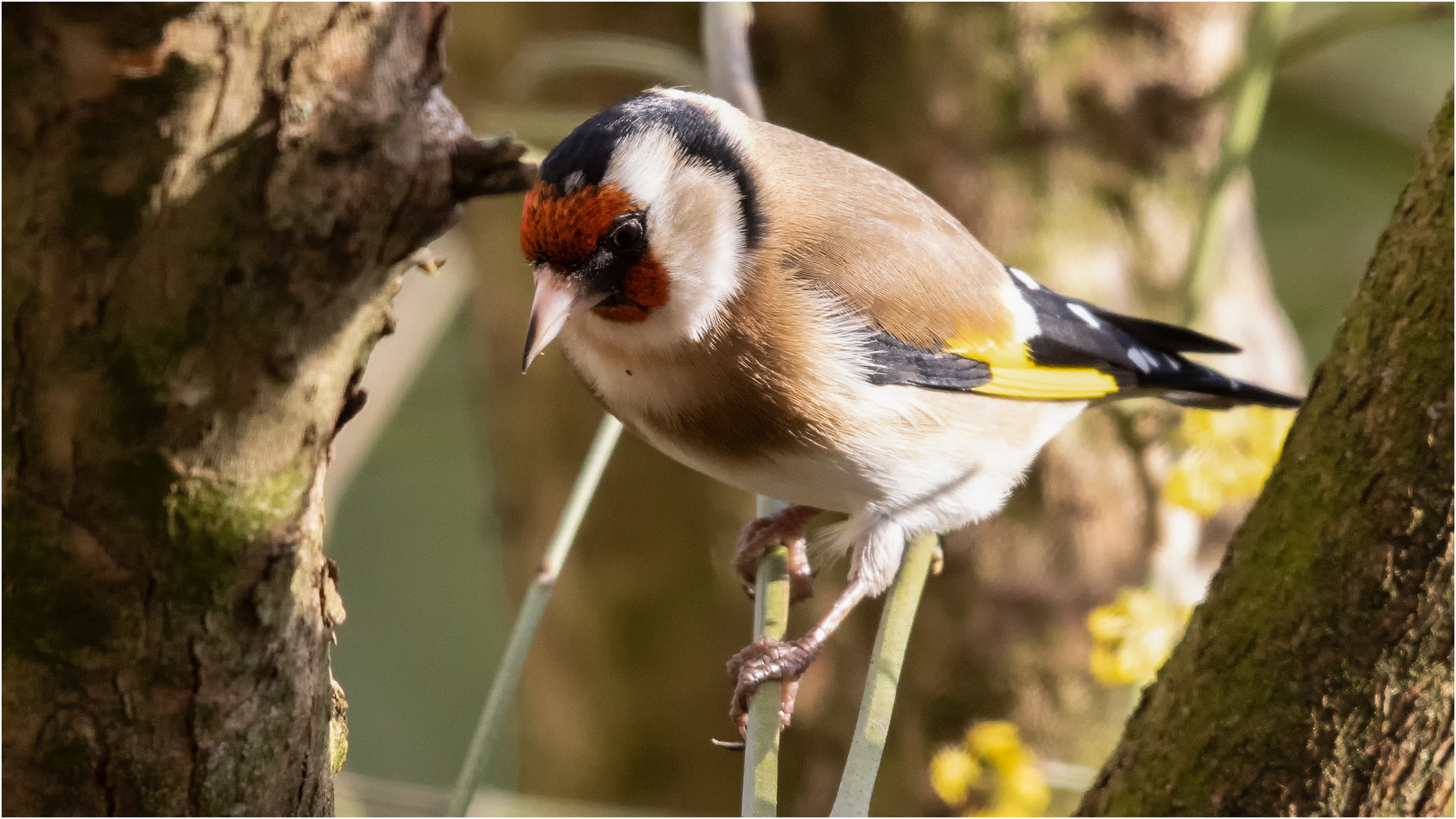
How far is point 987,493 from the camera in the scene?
6.61ft

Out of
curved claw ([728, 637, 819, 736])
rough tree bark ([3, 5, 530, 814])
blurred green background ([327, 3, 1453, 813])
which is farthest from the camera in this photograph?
blurred green background ([327, 3, 1453, 813])

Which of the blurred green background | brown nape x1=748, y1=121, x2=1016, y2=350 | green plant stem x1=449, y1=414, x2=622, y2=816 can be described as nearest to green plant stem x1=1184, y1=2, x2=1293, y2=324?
brown nape x1=748, y1=121, x2=1016, y2=350

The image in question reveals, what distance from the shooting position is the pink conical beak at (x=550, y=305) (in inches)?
57.2

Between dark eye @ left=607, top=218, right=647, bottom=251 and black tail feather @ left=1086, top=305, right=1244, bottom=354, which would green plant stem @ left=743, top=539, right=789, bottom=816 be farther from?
black tail feather @ left=1086, top=305, right=1244, bottom=354

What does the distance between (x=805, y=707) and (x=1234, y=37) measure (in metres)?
1.92

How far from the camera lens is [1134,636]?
1859 mm

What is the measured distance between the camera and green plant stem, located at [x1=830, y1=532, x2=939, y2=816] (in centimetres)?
132

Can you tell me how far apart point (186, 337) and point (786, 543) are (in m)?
1.27

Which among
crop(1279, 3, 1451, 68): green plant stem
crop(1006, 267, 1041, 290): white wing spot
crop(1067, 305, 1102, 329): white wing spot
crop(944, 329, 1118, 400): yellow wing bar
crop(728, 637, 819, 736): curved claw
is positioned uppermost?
crop(1279, 3, 1451, 68): green plant stem

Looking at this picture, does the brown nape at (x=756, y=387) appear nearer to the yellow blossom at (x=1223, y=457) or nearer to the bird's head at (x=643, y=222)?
the bird's head at (x=643, y=222)

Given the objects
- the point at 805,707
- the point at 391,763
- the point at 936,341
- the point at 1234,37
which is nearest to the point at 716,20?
the point at 936,341

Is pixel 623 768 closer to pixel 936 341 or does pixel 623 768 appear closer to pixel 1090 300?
pixel 1090 300

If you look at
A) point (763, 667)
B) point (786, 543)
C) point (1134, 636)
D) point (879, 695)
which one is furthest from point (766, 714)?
point (1134, 636)

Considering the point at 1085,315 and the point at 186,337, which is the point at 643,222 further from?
the point at 1085,315
